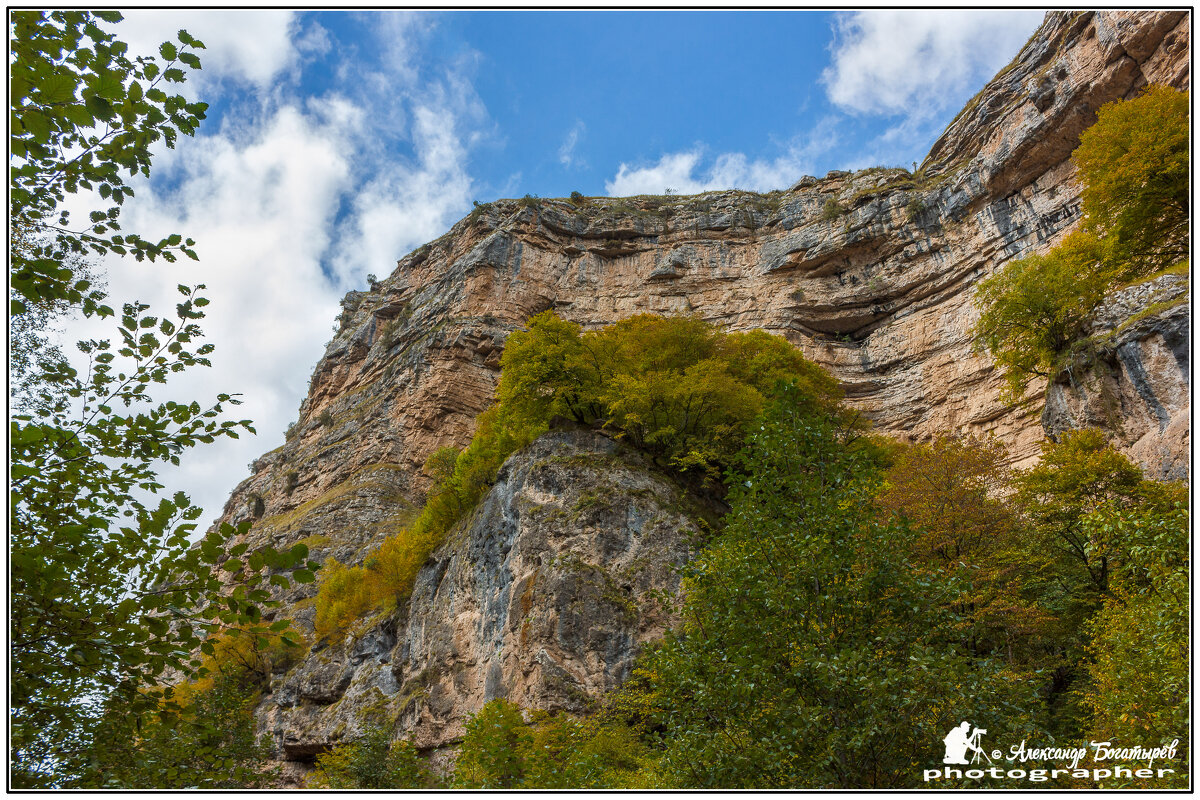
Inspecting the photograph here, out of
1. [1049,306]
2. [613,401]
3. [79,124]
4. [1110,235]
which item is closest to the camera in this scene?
[79,124]

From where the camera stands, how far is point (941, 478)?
19406mm

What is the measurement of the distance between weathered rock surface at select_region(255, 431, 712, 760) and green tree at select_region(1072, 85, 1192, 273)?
18860 mm

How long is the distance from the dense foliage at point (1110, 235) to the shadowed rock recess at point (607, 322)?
1.96 m

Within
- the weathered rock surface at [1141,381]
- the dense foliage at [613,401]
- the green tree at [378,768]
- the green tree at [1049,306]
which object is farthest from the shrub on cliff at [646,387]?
the green tree at [378,768]

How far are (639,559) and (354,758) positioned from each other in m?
8.78

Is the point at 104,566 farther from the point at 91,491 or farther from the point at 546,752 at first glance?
the point at 546,752

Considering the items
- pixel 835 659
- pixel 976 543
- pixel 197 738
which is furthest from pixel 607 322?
pixel 197 738

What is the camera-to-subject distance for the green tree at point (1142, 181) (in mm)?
23031

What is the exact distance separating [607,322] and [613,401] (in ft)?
95.3

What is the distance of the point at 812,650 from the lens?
25.1 ft

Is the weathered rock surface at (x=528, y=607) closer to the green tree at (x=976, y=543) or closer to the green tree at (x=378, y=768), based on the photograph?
the green tree at (x=378, y=768)

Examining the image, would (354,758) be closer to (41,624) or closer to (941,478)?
(41,624)

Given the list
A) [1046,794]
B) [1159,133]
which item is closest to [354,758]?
[1046,794]

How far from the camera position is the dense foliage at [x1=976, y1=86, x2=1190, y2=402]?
23250 mm
